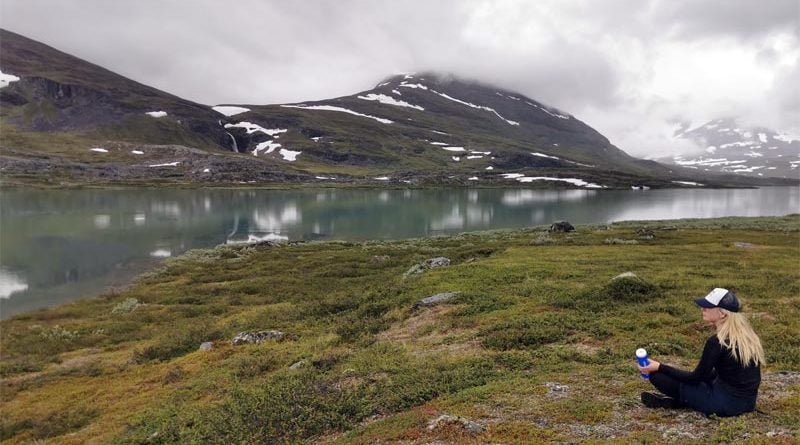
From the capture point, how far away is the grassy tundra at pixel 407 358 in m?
11.4

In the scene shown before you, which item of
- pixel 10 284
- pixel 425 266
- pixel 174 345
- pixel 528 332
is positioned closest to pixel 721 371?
pixel 528 332

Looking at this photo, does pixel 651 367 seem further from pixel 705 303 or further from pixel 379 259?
pixel 379 259

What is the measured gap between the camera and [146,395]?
1908 centimetres

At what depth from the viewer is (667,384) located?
412 inches

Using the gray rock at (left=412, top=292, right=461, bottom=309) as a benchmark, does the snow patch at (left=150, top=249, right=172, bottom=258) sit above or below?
below

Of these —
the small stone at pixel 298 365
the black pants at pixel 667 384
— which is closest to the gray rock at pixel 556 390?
the black pants at pixel 667 384

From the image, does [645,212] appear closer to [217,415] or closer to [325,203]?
[325,203]

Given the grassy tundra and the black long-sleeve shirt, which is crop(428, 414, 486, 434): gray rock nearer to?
the grassy tundra

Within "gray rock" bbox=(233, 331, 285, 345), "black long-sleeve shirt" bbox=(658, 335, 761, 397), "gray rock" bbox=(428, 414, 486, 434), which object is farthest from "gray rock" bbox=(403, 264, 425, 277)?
"black long-sleeve shirt" bbox=(658, 335, 761, 397)

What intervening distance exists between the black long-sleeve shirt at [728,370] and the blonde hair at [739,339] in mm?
121

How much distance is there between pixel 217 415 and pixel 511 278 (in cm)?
1909

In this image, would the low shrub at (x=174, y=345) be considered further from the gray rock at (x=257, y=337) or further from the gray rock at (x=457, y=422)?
the gray rock at (x=457, y=422)

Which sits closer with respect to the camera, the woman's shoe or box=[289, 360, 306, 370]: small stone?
the woman's shoe

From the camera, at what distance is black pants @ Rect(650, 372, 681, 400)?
1042 centimetres
